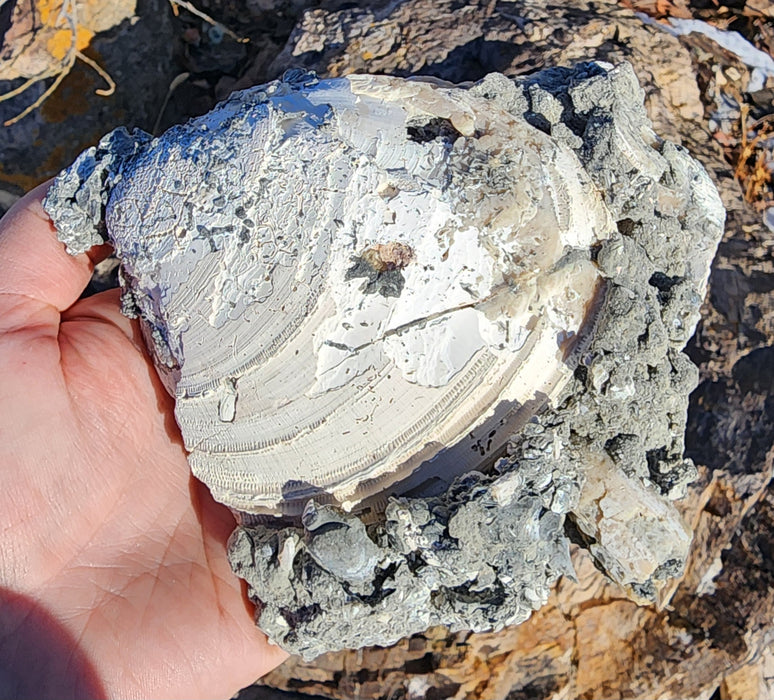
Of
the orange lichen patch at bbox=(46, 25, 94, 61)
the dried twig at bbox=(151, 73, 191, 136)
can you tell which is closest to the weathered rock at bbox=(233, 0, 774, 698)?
the dried twig at bbox=(151, 73, 191, 136)

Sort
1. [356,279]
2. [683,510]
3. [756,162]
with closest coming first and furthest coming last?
[356,279], [683,510], [756,162]

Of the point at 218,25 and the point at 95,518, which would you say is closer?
the point at 95,518

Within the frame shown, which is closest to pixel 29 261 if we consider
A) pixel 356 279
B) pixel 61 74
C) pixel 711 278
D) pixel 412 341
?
pixel 356 279

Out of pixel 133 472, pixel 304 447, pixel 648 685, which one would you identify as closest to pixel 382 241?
pixel 304 447

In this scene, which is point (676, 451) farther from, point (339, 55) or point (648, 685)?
point (339, 55)

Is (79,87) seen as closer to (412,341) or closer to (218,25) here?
(218,25)

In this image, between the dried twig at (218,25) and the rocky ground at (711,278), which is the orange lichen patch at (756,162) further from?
the dried twig at (218,25)

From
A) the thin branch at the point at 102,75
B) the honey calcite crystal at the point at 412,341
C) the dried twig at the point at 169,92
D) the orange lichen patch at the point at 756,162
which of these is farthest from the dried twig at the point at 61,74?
the orange lichen patch at the point at 756,162
